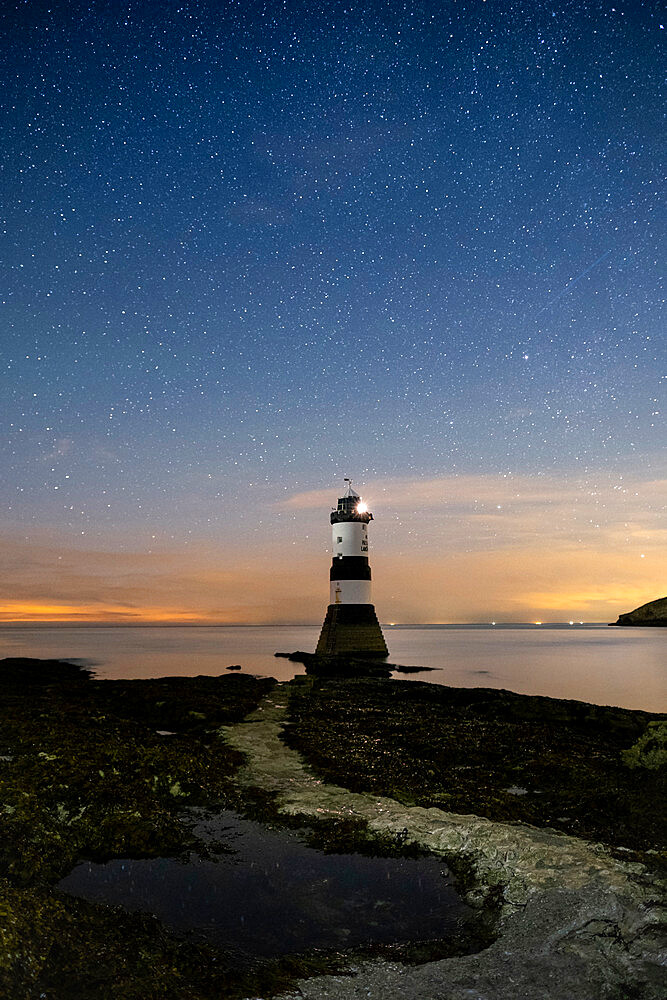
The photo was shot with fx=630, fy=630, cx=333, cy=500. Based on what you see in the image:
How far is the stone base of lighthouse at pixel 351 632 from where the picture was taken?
43.5 metres

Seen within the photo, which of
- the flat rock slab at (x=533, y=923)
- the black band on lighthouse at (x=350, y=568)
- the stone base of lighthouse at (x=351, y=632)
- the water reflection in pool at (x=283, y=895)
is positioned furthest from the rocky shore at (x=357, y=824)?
the black band on lighthouse at (x=350, y=568)

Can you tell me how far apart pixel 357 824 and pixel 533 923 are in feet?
11.7

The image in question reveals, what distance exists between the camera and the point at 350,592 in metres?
43.8

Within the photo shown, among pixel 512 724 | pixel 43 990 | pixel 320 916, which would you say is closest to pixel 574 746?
pixel 512 724

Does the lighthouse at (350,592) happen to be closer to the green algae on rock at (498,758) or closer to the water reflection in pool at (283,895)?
the green algae on rock at (498,758)

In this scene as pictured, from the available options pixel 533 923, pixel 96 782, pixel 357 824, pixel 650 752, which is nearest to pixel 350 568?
pixel 650 752

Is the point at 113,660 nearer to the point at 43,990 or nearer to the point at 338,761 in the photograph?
the point at 338,761

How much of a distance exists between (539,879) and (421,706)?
1572cm

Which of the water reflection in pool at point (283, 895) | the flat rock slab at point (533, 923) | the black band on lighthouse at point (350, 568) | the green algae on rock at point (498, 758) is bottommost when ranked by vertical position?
the green algae on rock at point (498, 758)

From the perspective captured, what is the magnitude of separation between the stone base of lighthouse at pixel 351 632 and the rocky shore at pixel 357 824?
2272 cm

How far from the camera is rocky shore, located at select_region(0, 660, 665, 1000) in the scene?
548 centimetres

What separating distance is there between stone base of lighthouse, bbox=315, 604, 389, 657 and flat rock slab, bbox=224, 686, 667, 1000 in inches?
1312

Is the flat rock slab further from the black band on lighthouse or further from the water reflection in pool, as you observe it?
the black band on lighthouse

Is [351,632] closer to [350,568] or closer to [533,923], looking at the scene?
[350,568]
